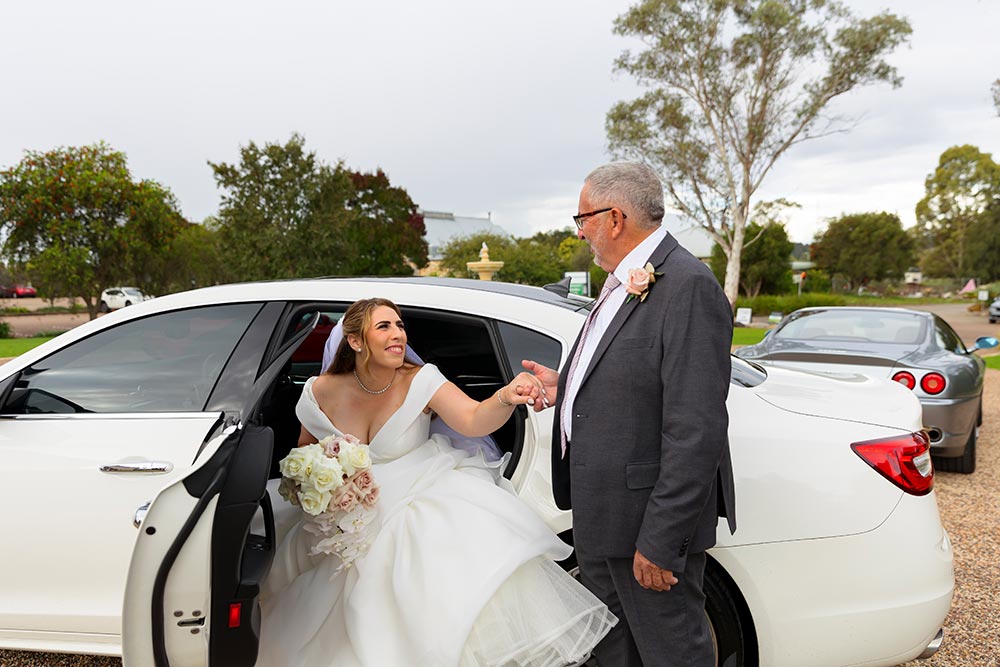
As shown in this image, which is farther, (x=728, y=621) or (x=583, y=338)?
(x=728, y=621)

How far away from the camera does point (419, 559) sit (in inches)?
86.7

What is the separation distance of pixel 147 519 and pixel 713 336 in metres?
1.52

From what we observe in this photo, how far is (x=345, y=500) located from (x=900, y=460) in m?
1.78

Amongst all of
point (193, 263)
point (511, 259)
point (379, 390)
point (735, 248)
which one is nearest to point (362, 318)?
point (379, 390)

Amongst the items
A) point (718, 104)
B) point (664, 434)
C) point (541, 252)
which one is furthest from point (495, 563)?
point (541, 252)

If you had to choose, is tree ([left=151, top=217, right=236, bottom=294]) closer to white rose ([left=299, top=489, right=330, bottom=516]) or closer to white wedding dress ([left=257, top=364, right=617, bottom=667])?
white wedding dress ([left=257, top=364, right=617, bottom=667])

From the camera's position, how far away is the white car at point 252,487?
1.82m

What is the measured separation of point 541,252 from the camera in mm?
41594

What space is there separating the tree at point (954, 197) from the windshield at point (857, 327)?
55.4 metres

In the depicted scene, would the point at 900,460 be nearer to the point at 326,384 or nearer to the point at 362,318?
the point at 362,318

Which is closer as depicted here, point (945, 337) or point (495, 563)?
point (495, 563)

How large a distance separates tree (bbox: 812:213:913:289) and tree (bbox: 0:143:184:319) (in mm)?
48069

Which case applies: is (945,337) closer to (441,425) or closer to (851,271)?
(441,425)

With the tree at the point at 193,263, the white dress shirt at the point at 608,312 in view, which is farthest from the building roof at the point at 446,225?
the white dress shirt at the point at 608,312
